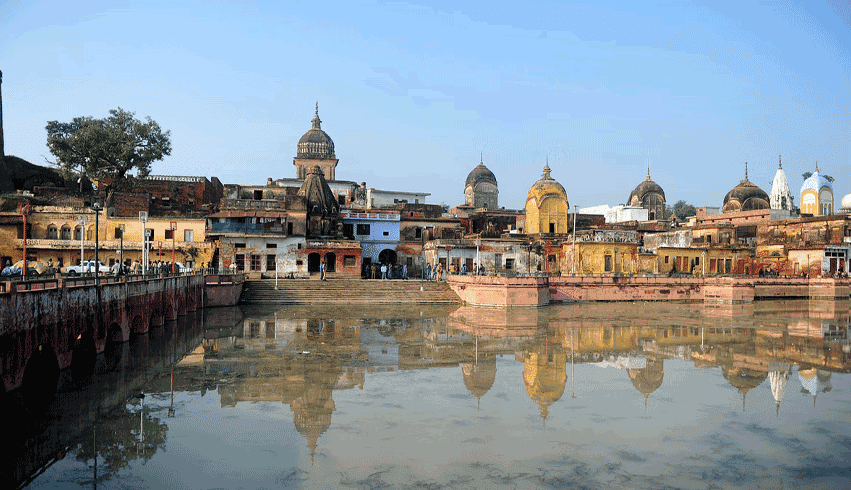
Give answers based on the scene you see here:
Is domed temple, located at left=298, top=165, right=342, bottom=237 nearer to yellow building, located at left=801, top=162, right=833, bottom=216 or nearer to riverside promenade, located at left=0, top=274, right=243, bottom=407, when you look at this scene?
riverside promenade, located at left=0, top=274, right=243, bottom=407

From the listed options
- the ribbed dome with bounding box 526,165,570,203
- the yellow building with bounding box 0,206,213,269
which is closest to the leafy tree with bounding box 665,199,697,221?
the ribbed dome with bounding box 526,165,570,203

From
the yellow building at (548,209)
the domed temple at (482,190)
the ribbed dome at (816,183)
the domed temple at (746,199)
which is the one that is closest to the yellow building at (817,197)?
the ribbed dome at (816,183)

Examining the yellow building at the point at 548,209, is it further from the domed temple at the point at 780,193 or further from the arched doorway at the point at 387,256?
the domed temple at the point at 780,193

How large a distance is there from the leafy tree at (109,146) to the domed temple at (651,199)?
2027 inches

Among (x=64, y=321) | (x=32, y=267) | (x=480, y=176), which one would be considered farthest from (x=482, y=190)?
(x=64, y=321)

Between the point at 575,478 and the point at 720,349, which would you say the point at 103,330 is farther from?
the point at 720,349

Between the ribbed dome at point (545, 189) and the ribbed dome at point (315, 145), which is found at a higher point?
the ribbed dome at point (315, 145)

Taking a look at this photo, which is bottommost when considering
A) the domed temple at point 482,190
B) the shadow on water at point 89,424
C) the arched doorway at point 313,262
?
the shadow on water at point 89,424

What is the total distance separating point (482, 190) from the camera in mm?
69312

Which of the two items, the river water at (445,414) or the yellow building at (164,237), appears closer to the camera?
the river water at (445,414)

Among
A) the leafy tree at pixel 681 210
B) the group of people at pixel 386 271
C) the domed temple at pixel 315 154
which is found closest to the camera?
the group of people at pixel 386 271

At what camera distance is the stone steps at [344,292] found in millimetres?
36656

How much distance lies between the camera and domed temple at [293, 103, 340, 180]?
193ft

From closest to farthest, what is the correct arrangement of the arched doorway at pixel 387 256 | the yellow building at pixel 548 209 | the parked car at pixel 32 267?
the parked car at pixel 32 267 < the arched doorway at pixel 387 256 < the yellow building at pixel 548 209
